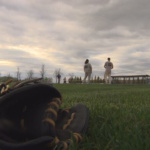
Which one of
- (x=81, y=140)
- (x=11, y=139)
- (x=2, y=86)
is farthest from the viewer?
(x=2, y=86)

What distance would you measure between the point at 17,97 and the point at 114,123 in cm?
86

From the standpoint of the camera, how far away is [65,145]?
1.35 m

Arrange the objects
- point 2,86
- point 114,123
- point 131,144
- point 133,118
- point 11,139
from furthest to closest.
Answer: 1. point 133,118
2. point 114,123
3. point 2,86
4. point 11,139
5. point 131,144

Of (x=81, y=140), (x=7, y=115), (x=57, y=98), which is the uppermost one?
(x=57, y=98)

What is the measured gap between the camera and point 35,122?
4.98 feet

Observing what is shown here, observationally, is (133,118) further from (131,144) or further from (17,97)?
(17,97)

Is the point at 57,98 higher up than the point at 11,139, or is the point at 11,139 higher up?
the point at 57,98

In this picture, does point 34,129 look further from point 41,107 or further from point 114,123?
point 114,123

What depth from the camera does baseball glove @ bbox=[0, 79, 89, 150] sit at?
135 centimetres

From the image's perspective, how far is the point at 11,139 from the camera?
1.40 m

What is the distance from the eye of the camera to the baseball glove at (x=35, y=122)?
1.35m

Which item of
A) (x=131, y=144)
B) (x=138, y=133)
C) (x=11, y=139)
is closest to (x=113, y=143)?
(x=131, y=144)

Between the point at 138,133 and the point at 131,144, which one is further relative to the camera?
the point at 138,133

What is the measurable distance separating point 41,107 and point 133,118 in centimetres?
91
